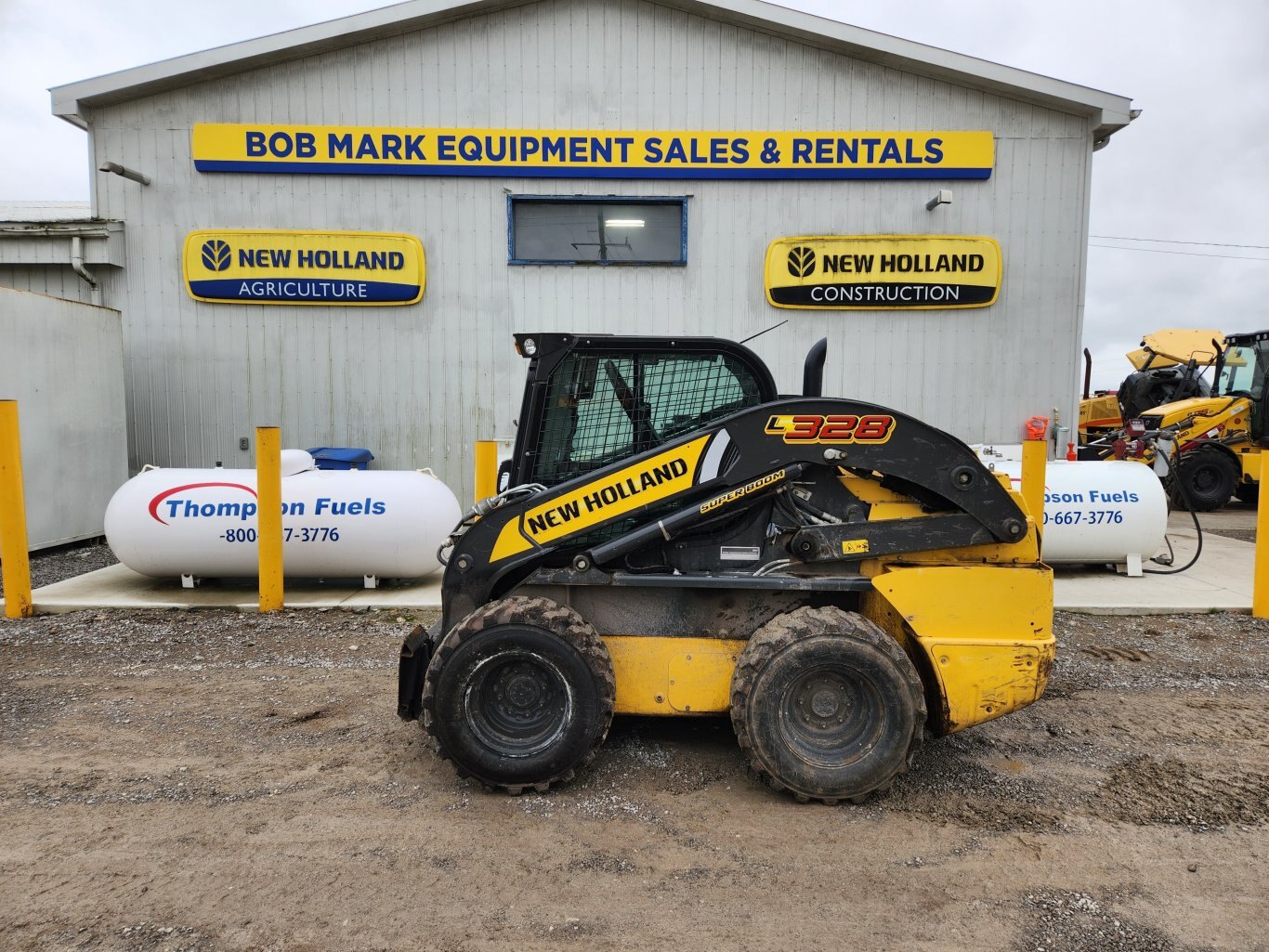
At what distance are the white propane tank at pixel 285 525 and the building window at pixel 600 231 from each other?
14.4 ft

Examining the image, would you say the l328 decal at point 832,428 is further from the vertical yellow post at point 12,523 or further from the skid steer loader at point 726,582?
the vertical yellow post at point 12,523

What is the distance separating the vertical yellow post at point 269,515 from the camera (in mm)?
6883

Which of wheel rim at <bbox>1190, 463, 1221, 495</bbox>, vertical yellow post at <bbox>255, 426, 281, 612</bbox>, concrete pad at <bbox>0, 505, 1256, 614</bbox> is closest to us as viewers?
vertical yellow post at <bbox>255, 426, 281, 612</bbox>

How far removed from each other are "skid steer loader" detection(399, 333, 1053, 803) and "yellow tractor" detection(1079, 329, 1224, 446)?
15831 millimetres

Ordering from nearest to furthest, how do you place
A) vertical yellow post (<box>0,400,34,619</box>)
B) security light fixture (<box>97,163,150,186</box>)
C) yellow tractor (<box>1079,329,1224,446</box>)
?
vertical yellow post (<box>0,400,34,619</box>)
security light fixture (<box>97,163,150,186</box>)
yellow tractor (<box>1079,329,1224,446</box>)

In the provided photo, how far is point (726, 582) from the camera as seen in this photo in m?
3.85

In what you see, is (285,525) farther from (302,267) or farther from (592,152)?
(592,152)

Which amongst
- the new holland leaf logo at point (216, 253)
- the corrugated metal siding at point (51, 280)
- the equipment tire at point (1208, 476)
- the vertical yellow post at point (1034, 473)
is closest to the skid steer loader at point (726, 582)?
the vertical yellow post at point (1034, 473)

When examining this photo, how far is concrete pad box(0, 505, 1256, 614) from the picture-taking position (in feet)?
23.5

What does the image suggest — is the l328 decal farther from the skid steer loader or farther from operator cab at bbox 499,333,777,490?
operator cab at bbox 499,333,777,490

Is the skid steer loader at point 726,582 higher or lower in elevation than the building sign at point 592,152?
lower

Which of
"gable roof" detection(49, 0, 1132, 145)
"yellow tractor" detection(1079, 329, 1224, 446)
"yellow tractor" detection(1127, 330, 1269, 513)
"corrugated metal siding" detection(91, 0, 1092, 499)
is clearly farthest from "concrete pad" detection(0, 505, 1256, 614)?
"yellow tractor" detection(1079, 329, 1224, 446)

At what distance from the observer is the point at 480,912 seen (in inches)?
112

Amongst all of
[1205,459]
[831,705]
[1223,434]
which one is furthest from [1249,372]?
[831,705]
